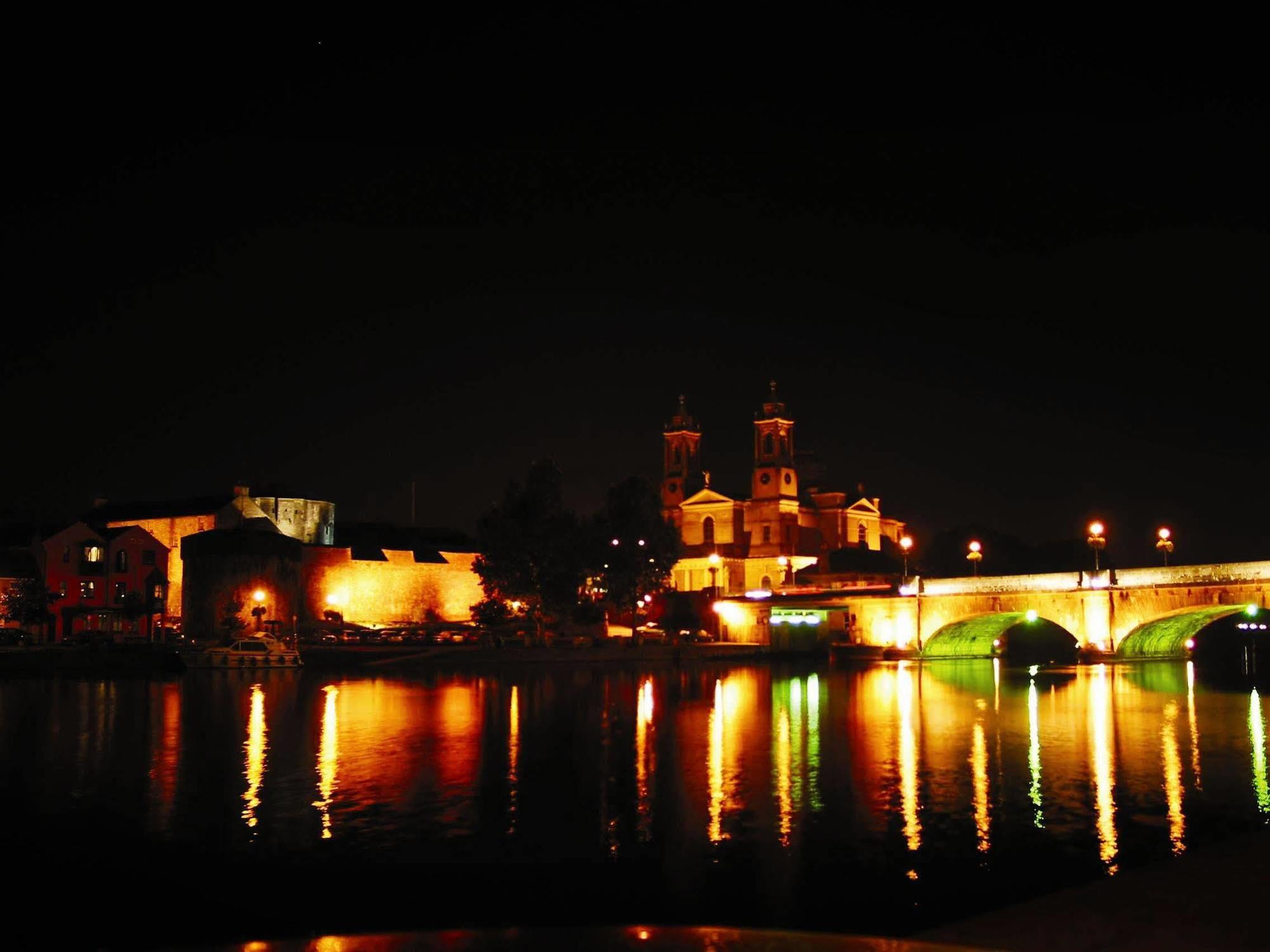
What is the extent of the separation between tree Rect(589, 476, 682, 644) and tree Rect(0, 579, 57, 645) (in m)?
34.5

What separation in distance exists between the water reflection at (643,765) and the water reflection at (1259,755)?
969 centimetres

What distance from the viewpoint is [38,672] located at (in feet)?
175

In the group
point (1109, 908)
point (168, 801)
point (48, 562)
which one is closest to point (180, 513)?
point (48, 562)

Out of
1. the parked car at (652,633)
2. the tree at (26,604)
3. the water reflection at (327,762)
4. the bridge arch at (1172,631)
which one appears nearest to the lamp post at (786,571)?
the parked car at (652,633)

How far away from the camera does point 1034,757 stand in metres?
26.2

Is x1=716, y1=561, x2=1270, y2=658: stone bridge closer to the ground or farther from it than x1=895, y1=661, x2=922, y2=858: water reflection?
farther from it

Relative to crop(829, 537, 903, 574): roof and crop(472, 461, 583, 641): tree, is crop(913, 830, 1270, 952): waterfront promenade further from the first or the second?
crop(829, 537, 903, 574): roof

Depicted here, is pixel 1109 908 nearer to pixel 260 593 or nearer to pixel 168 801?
pixel 168 801

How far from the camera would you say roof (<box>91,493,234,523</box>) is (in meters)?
90.2

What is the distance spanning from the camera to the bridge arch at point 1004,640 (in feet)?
262

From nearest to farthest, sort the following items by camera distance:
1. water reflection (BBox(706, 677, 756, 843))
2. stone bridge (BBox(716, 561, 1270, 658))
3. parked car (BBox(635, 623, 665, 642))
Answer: water reflection (BBox(706, 677, 756, 843)) < stone bridge (BBox(716, 561, 1270, 658)) < parked car (BBox(635, 623, 665, 642))

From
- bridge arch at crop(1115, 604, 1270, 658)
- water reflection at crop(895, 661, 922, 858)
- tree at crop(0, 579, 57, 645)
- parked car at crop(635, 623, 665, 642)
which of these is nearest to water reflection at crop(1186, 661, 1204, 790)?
bridge arch at crop(1115, 604, 1270, 658)

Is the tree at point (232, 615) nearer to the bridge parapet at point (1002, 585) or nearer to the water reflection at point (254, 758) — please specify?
the water reflection at point (254, 758)

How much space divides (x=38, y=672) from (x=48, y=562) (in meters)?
30.0
